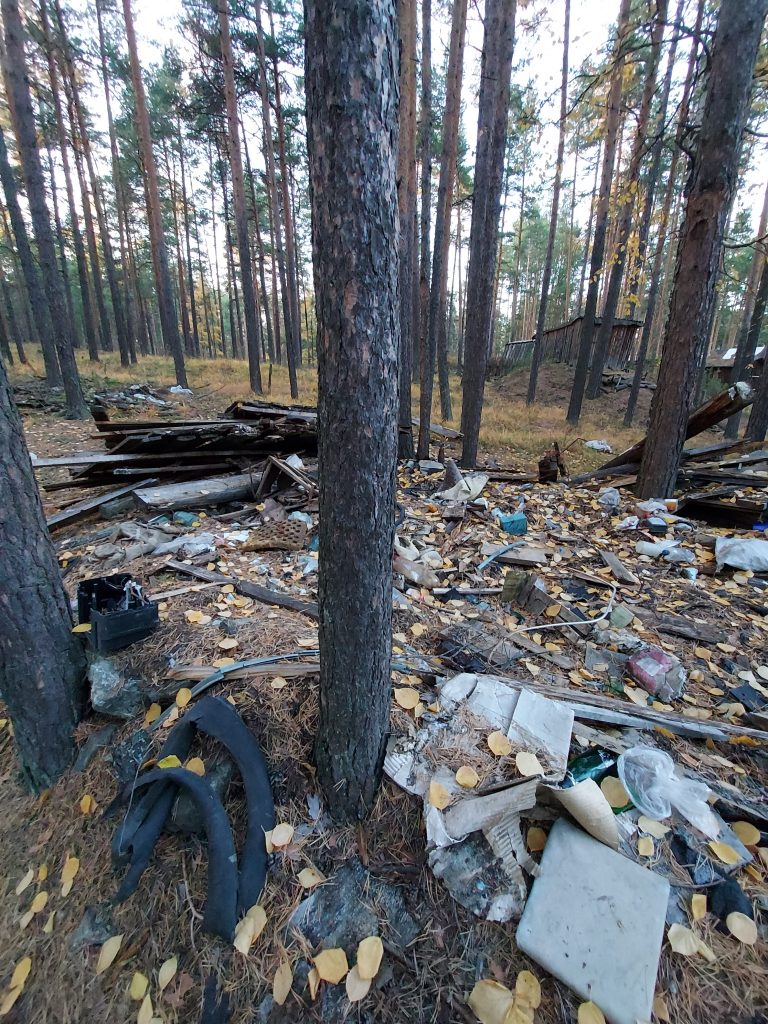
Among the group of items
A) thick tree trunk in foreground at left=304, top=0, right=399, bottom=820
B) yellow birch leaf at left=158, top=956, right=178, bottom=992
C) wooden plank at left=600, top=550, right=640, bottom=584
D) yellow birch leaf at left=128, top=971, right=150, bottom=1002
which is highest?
thick tree trunk in foreground at left=304, top=0, right=399, bottom=820

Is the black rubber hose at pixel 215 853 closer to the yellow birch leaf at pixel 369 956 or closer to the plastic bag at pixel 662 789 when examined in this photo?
the yellow birch leaf at pixel 369 956

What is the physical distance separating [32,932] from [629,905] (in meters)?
2.47

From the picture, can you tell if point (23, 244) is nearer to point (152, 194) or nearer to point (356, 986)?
point (152, 194)

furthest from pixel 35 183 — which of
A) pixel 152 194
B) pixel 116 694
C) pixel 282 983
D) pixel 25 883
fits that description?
pixel 282 983

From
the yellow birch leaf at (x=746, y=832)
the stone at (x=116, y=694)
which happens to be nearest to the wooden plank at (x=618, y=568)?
the yellow birch leaf at (x=746, y=832)

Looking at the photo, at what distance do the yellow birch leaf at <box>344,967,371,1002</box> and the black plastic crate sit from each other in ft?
6.38

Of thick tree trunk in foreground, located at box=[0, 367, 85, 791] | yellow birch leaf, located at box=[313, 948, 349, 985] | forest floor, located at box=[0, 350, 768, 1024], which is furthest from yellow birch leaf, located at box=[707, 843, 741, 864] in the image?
thick tree trunk in foreground, located at box=[0, 367, 85, 791]

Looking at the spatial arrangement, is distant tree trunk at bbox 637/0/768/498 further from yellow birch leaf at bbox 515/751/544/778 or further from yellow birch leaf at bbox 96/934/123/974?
yellow birch leaf at bbox 96/934/123/974

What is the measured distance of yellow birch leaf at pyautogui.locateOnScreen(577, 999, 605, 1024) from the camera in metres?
1.31

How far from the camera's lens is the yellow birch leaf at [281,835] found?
1.80m

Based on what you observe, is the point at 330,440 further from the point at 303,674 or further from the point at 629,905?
Result: the point at 629,905

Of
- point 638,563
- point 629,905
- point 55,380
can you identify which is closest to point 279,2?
point 55,380

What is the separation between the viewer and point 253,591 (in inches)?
131

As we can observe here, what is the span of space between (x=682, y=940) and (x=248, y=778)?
5.45 feet
